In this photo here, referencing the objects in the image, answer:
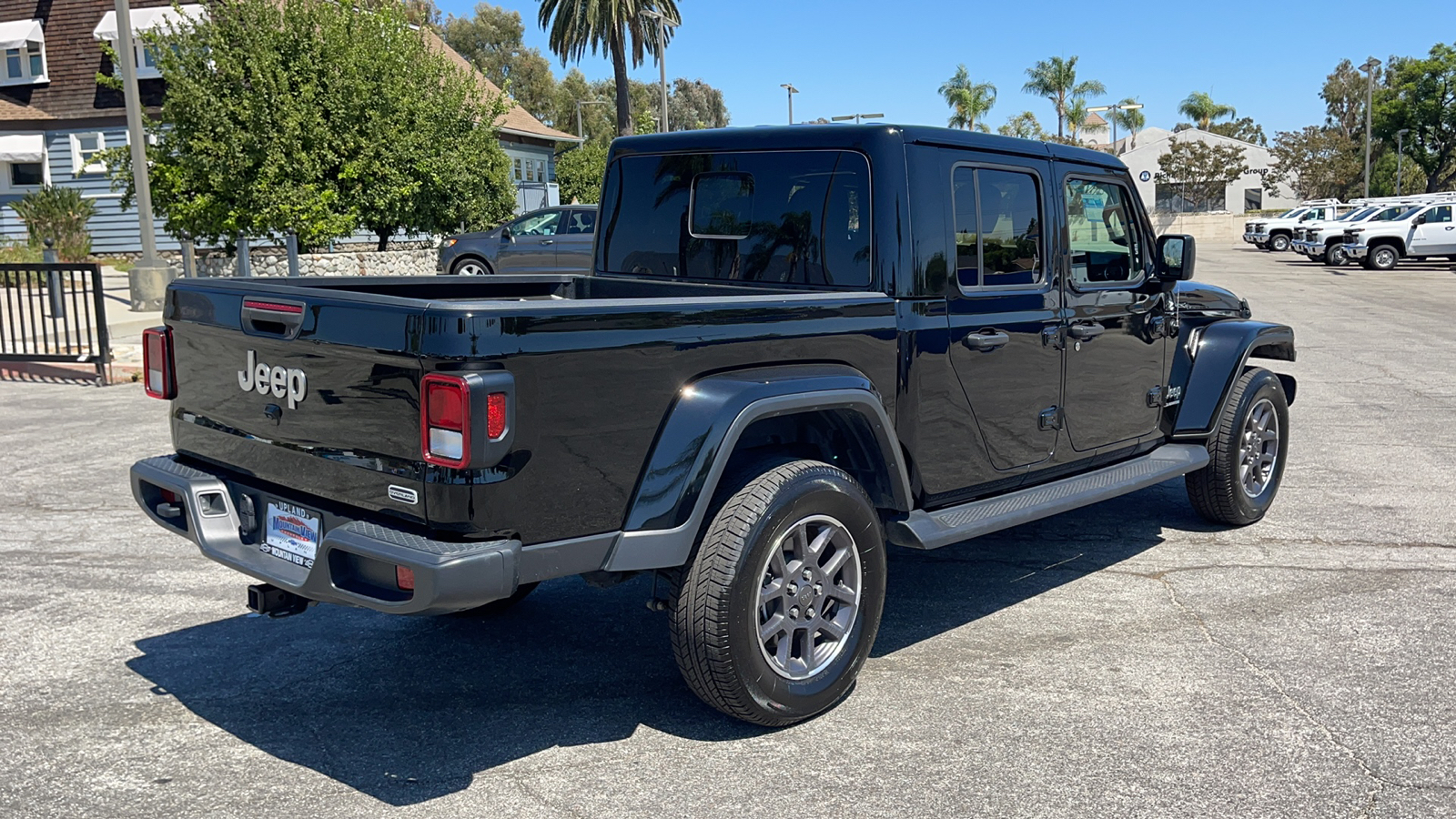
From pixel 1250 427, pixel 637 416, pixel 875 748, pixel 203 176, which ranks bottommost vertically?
pixel 875 748

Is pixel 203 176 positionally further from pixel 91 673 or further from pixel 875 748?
pixel 875 748

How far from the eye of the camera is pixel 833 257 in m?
4.65

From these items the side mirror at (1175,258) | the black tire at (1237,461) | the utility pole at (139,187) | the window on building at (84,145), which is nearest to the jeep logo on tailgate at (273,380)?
the side mirror at (1175,258)

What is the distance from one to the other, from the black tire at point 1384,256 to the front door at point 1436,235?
1.56ft

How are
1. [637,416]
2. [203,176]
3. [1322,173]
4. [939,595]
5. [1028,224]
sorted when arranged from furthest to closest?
[1322,173] → [203,176] → [939,595] → [1028,224] → [637,416]

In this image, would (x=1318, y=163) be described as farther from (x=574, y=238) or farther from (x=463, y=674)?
(x=463, y=674)

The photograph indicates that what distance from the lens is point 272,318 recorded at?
3.78 meters

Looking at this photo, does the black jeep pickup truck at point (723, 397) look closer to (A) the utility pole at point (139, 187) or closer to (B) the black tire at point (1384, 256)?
(A) the utility pole at point (139, 187)

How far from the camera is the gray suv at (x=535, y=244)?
2145 cm

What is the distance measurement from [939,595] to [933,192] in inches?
74.0

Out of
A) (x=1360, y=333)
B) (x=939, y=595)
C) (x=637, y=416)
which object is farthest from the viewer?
(x=1360, y=333)

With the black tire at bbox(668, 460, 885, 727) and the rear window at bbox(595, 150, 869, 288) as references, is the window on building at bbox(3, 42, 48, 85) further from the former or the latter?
the black tire at bbox(668, 460, 885, 727)

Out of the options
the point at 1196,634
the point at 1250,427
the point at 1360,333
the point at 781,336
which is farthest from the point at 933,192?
the point at 1360,333

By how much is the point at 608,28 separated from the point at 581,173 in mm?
6012
